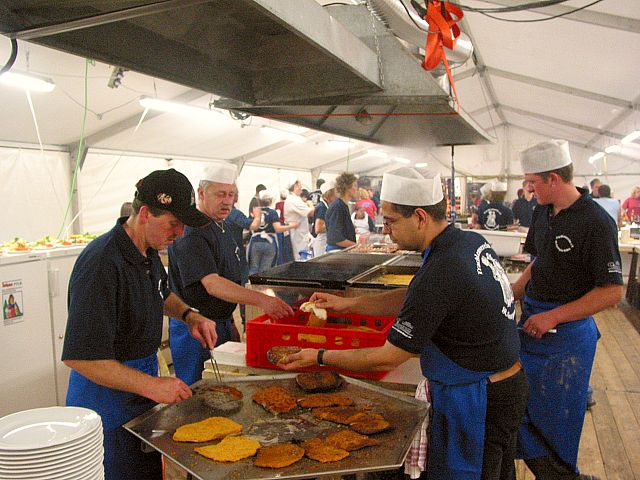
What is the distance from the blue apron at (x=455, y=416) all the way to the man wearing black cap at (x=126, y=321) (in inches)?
33.2

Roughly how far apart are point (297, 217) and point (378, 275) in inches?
199

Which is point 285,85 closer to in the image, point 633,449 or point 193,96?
point 633,449

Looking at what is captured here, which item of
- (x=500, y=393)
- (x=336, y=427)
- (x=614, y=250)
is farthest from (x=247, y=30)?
(x=614, y=250)

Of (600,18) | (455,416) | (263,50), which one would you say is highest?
(600,18)

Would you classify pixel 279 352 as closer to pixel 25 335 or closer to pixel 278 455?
pixel 278 455

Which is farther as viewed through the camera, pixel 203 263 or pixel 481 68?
pixel 481 68

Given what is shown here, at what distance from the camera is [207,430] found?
1.63 meters

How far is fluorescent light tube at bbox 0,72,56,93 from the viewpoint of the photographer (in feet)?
15.5

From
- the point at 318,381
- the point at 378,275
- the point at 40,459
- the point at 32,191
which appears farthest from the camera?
the point at 32,191

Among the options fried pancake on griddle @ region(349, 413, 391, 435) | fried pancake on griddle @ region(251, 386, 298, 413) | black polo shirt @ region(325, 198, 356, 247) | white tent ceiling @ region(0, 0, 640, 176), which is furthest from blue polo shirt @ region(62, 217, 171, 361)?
black polo shirt @ region(325, 198, 356, 247)

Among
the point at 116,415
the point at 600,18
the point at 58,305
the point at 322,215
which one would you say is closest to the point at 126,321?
the point at 116,415

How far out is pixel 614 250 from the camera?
243 cm

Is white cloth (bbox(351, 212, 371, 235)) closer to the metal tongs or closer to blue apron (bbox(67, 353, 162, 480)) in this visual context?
the metal tongs

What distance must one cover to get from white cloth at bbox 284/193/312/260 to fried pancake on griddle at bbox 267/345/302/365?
6.02m
